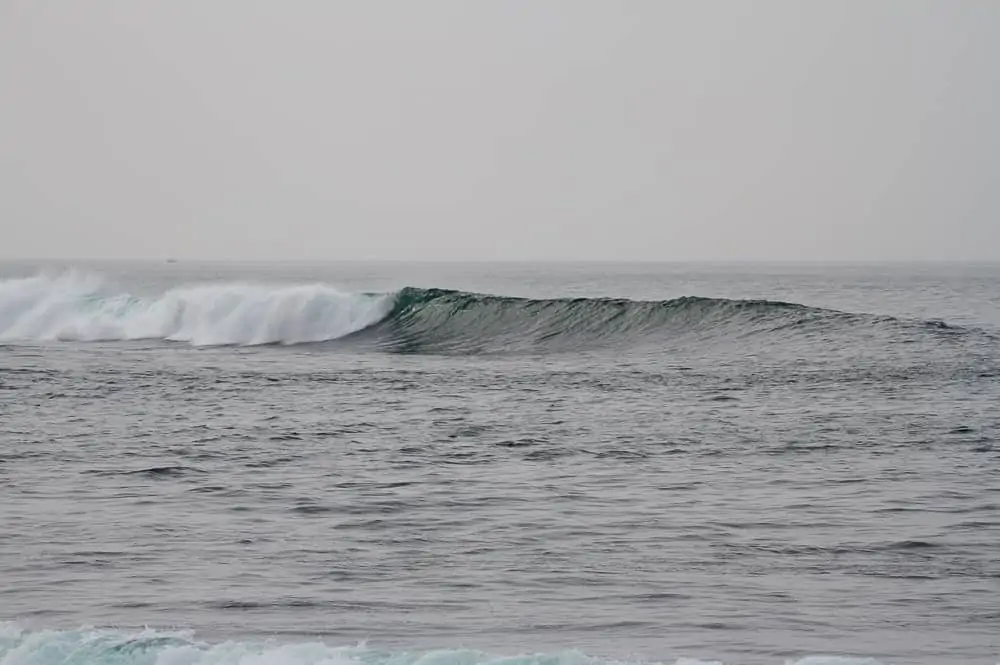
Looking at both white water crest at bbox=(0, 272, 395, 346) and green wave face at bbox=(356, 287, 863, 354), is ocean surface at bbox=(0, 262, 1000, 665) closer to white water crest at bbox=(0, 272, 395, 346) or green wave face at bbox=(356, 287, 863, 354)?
green wave face at bbox=(356, 287, 863, 354)

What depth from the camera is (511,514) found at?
11.8 meters

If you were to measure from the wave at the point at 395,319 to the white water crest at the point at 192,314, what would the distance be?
0.11 feet

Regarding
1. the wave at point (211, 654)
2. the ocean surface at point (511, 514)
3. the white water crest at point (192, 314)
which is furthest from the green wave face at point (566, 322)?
the wave at point (211, 654)

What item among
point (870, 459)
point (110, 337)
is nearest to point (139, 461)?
point (870, 459)

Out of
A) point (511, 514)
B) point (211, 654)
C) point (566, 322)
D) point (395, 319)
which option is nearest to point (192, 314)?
point (395, 319)

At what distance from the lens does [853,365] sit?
79.5ft

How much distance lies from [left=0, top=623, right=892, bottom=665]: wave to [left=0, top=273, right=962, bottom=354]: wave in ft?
75.1

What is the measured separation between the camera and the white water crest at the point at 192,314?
38.2m

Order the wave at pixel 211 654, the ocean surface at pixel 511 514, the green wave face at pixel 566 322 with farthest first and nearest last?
the green wave face at pixel 566 322, the ocean surface at pixel 511 514, the wave at pixel 211 654

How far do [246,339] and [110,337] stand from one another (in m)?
5.15

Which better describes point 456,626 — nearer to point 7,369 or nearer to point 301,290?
point 7,369

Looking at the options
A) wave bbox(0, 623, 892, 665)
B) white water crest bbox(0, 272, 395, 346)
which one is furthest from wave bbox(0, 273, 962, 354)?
wave bbox(0, 623, 892, 665)

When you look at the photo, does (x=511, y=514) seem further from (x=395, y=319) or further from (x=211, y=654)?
(x=395, y=319)

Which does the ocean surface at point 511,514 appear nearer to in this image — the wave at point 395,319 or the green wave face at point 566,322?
the green wave face at point 566,322
